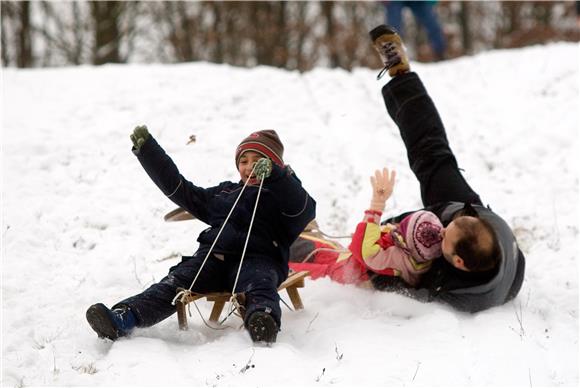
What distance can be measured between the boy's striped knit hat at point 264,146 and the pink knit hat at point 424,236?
2.97 feet

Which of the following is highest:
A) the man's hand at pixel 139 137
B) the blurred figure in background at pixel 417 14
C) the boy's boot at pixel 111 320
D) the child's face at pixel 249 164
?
the blurred figure in background at pixel 417 14

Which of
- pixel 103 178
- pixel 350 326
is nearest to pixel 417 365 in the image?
pixel 350 326

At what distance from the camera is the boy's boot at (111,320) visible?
10.4 ft

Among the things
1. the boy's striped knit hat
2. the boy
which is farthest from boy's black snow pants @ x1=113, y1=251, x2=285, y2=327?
the boy's striped knit hat

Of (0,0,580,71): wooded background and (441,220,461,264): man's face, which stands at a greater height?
(0,0,580,71): wooded background

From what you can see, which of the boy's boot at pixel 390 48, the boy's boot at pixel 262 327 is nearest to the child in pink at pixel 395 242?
the boy's boot at pixel 262 327

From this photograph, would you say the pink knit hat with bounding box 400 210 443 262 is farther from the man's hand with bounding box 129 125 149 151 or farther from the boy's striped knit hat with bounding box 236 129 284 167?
the man's hand with bounding box 129 125 149 151

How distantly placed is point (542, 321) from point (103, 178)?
13.0 ft

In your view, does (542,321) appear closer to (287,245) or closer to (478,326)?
(478,326)

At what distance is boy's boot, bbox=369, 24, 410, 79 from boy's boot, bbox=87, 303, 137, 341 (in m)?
2.64

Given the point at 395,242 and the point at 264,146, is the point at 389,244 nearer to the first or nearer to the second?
the point at 395,242

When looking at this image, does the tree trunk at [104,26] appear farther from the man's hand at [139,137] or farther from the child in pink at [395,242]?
the child in pink at [395,242]

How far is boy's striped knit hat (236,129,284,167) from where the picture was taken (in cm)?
387

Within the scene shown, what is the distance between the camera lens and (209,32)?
17.8 meters
